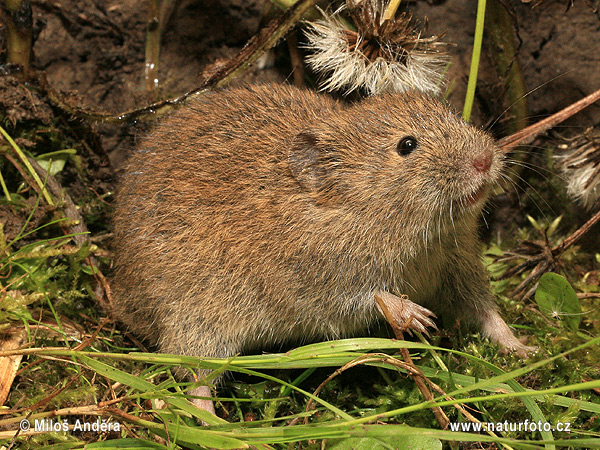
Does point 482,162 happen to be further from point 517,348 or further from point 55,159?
point 55,159

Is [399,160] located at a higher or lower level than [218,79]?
higher

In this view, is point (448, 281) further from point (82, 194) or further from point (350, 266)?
point (82, 194)

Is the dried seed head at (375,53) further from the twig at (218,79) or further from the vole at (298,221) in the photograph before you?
the twig at (218,79)

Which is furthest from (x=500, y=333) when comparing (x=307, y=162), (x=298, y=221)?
(x=307, y=162)

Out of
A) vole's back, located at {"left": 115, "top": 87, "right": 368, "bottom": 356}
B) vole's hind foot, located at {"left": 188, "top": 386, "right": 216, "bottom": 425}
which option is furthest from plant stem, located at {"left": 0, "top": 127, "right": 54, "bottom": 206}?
vole's hind foot, located at {"left": 188, "top": 386, "right": 216, "bottom": 425}

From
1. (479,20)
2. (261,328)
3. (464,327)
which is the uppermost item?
(479,20)

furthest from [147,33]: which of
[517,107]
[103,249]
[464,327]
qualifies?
[464,327]

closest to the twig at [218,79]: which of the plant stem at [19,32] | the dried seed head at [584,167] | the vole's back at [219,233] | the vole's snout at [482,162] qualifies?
the plant stem at [19,32]
